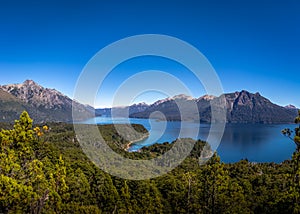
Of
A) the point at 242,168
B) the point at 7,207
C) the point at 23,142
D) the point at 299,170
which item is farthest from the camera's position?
the point at 242,168

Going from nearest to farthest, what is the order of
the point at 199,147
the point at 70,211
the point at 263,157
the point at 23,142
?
the point at 23,142 < the point at 70,211 < the point at 263,157 < the point at 199,147

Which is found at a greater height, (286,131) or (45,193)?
(286,131)

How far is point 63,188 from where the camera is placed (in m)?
7.30

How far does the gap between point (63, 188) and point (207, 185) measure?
286 inches

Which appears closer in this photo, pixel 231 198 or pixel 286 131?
pixel 286 131

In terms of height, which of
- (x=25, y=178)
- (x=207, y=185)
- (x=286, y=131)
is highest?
(x=286, y=131)

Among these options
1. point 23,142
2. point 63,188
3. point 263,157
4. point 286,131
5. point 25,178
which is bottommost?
point 263,157

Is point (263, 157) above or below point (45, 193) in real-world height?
below

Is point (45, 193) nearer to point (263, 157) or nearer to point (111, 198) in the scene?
point (111, 198)

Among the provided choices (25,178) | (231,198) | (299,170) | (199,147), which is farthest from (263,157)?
(25,178)

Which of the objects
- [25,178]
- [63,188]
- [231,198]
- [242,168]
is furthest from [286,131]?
[242,168]

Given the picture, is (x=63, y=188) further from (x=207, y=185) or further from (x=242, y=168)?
(x=242, y=168)

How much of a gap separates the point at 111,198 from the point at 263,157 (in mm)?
62061

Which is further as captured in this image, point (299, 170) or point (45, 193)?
point (299, 170)
